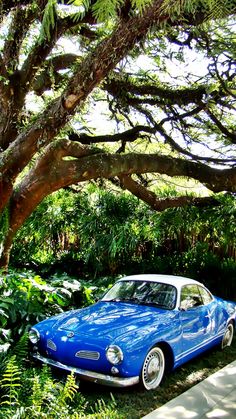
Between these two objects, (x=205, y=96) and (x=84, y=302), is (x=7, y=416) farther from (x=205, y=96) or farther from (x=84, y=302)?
(x=205, y=96)

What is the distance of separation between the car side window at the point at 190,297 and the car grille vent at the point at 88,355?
164 cm

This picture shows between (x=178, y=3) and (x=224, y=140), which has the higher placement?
(x=224, y=140)

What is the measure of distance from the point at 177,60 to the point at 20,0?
430 cm

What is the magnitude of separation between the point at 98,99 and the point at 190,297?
5.60 metres

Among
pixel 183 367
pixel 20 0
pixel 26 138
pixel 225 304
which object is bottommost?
pixel 183 367

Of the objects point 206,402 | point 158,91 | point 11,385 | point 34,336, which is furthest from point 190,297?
point 158,91

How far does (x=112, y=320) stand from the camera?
5.32 m

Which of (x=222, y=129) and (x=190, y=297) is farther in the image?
(x=222, y=129)

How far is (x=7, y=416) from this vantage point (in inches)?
133

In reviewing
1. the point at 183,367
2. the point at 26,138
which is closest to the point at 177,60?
the point at 26,138

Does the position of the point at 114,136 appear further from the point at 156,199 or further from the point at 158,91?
the point at 156,199

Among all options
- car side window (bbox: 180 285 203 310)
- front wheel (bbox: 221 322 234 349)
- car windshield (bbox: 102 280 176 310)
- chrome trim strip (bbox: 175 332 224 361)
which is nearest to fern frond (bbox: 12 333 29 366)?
car windshield (bbox: 102 280 176 310)

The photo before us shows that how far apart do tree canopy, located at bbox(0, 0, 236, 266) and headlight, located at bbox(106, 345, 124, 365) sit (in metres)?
3.06

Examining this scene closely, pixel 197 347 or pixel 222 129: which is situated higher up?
pixel 222 129
